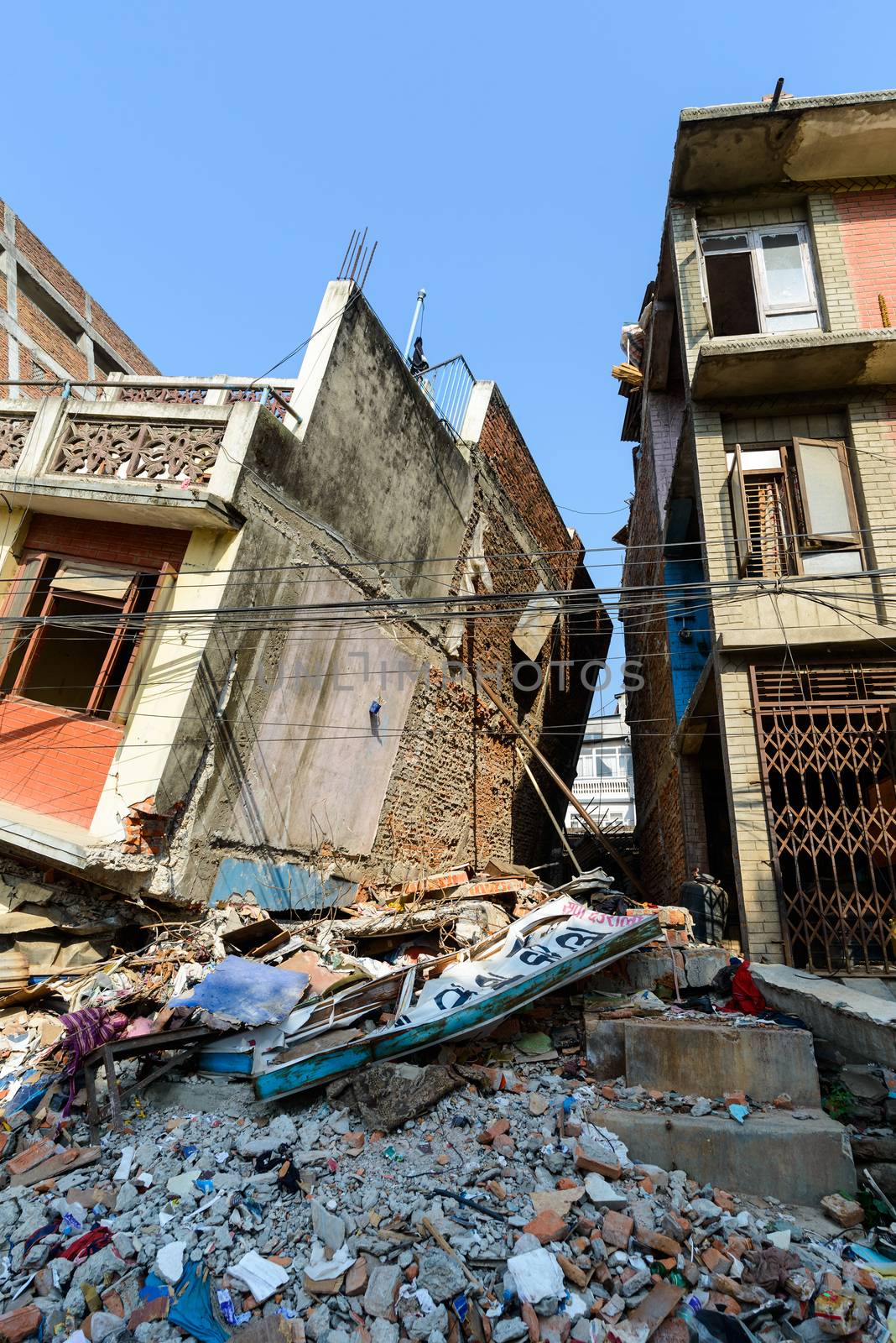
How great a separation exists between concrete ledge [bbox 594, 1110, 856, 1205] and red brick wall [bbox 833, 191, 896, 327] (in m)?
8.51

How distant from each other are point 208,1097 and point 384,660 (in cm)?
617

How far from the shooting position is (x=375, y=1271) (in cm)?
335

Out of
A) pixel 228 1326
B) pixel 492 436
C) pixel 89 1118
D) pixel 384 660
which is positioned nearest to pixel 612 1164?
pixel 228 1326

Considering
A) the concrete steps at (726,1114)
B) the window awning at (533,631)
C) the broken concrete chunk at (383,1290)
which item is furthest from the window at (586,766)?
the broken concrete chunk at (383,1290)

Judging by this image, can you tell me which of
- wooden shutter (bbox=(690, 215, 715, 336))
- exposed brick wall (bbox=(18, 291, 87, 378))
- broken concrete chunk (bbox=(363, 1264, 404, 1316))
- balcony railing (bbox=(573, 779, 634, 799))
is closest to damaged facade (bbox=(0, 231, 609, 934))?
wooden shutter (bbox=(690, 215, 715, 336))

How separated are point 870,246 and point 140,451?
8.99m

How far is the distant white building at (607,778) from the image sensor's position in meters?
28.4

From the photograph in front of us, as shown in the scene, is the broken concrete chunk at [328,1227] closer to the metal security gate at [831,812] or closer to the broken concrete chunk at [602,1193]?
the broken concrete chunk at [602,1193]

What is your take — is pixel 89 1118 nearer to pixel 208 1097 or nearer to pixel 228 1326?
pixel 208 1097

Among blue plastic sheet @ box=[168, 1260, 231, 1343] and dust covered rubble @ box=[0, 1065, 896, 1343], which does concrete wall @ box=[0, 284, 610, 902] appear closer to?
dust covered rubble @ box=[0, 1065, 896, 1343]

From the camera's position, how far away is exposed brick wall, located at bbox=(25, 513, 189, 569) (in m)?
Answer: 8.12

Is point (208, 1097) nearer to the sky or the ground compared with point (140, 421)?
nearer to the ground

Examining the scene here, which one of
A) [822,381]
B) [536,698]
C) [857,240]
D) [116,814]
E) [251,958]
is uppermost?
[857,240]

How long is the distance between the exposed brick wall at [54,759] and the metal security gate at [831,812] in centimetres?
692
